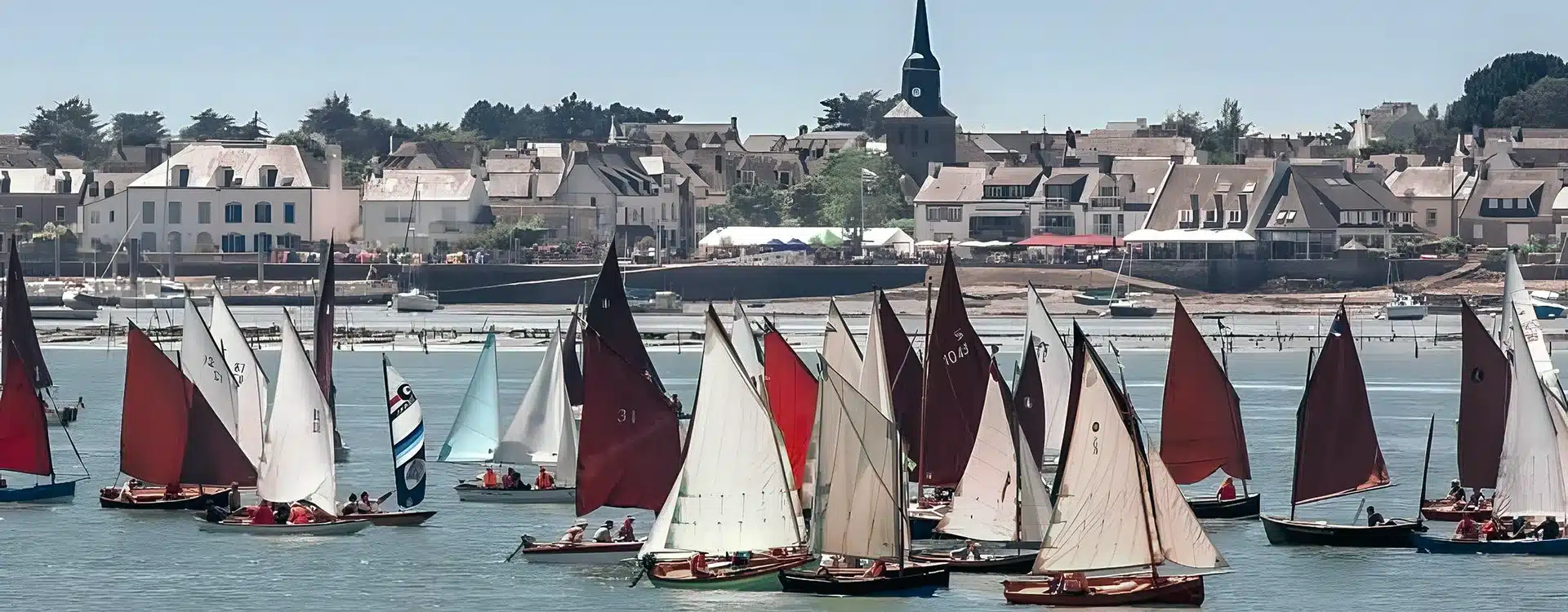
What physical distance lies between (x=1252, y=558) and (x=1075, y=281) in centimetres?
9227

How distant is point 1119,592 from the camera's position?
34.9 m

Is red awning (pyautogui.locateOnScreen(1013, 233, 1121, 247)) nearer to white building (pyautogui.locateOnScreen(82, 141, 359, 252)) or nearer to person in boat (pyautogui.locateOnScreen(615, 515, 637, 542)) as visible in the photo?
white building (pyautogui.locateOnScreen(82, 141, 359, 252))

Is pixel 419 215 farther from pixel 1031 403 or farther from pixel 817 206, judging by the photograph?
pixel 1031 403

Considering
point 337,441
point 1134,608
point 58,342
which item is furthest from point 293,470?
point 58,342

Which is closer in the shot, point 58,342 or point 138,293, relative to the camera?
point 58,342

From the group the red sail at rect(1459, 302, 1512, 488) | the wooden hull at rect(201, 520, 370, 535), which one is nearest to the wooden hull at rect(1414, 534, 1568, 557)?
the red sail at rect(1459, 302, 1512, 488)

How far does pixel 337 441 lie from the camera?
5441 cm

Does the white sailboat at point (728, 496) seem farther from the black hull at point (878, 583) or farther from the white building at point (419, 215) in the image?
the white building at point (419, 215)

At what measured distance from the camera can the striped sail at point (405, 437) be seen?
44.0 metres

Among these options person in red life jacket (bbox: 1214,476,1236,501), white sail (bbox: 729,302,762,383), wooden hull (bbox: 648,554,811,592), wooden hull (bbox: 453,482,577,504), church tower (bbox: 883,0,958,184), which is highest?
church tower (bbox: 883,0,958,184)

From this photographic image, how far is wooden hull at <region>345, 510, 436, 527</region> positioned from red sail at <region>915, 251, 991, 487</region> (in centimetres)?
956

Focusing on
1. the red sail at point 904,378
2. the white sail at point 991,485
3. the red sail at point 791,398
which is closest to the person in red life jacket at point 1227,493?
the red sail at point 904,378

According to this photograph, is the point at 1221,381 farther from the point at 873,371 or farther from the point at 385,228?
the point at 385,228

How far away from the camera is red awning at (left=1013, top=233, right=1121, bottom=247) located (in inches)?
5610
